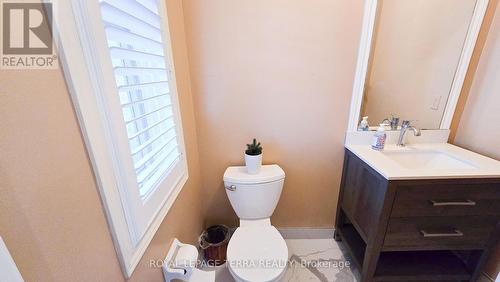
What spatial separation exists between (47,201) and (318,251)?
1.75 metres

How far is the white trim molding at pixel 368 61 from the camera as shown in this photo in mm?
1285

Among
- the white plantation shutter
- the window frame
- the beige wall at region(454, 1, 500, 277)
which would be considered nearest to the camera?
the window frame

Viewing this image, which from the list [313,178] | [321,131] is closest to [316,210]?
[313,178]

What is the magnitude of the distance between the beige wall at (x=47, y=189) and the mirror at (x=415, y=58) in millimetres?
1557

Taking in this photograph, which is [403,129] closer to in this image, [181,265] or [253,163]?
[253,163]

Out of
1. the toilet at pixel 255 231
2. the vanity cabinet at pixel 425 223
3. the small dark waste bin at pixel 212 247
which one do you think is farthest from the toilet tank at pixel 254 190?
the vanity cabinet at pixel 425 223

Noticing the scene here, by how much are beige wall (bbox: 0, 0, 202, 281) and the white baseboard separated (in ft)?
4.56

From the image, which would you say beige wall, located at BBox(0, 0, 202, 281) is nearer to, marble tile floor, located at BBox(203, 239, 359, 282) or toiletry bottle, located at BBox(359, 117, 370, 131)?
marble tile floor, located at BBox(203, 239, 359, 282)

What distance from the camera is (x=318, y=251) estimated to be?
5.49 feet

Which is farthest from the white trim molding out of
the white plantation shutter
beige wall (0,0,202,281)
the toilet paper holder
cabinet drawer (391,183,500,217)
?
beige wall (0,0,202,281)

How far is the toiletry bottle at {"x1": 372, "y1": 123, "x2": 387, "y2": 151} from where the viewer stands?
1.40 meters

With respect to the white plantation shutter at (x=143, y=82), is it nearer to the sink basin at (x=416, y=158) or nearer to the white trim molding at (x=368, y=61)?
the white trim molding at (x=368, y=61)

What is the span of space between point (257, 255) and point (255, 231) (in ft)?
0.60

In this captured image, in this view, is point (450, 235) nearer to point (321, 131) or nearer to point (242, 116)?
point (321, 131)
